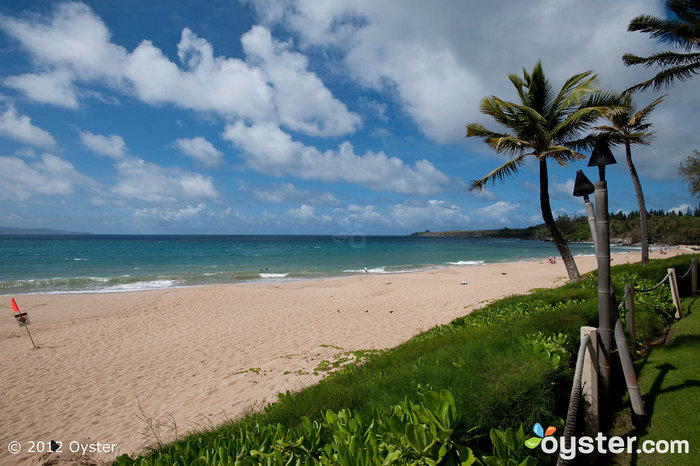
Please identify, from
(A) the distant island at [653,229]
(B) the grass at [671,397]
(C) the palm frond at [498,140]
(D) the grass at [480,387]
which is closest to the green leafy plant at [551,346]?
(D) the grass at [480,387]

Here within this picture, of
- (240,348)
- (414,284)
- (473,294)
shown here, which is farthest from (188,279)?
(473,294)

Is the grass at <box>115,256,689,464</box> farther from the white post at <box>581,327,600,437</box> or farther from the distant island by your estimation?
the distant island

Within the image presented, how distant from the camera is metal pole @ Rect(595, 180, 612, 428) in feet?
11.3

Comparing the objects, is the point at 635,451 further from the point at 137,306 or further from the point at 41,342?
the point at 137,306

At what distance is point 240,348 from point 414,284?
14.2 metres

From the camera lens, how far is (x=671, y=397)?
137 inches

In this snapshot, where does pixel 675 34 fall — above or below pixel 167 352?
above

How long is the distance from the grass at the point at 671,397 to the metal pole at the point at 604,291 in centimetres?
42

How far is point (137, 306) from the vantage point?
17203 millimetres

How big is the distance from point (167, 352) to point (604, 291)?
35.2ft

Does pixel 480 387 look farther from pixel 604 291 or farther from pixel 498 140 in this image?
pixel 498 140

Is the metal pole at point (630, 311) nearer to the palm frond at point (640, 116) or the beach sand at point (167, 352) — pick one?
the beach sand at point (167, 352)

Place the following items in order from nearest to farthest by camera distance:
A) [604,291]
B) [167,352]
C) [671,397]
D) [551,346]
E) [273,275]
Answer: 1. [551,346]
2. [671,397]
3. [604,291]
4. [167,352]
5. [273,275]

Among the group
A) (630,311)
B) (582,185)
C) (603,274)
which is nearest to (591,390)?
(603,274)
